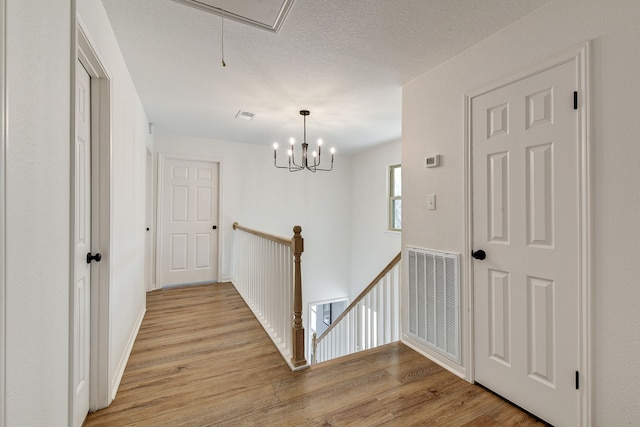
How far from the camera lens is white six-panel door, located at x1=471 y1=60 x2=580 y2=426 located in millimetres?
1530

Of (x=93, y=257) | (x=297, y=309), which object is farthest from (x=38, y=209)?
(x=297, y=309)

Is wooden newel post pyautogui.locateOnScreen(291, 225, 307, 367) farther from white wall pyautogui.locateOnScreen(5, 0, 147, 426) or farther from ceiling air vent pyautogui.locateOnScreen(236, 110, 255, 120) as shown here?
ceiling air vent pyautogui.locateOnScreen(236, 110, 255, 120)

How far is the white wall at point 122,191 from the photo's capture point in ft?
5.39

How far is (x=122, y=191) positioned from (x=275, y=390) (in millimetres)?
1790

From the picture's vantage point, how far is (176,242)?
430 centimetres

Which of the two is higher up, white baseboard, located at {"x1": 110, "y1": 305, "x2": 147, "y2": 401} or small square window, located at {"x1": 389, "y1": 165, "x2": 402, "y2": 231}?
small square window, located at {"x1": 389, "y1": 165, "x2": 402, "y2": 231}

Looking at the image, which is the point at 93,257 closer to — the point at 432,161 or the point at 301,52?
the point at 301,52

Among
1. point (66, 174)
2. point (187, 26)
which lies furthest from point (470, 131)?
point (66, 174)

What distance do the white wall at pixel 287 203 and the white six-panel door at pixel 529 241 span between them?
11.6 ft

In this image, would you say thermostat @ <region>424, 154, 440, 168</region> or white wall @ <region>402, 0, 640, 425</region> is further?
thermostat @ <region>424, 154, 440, 168</region>

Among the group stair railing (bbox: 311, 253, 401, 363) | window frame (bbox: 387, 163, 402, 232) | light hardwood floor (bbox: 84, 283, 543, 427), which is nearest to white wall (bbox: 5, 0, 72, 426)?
light hardwood floor (bbox: 84, 283, 543, 427)

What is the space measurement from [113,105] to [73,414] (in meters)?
1.71

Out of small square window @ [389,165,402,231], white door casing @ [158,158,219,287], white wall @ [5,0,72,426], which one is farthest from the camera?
small square window @ [389,165,402,231]

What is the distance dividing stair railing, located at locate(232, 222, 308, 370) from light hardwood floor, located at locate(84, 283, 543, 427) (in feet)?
0.40
